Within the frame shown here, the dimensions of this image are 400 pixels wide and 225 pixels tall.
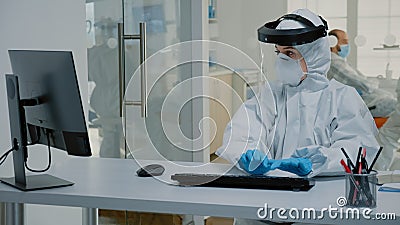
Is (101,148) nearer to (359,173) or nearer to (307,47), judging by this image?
(307,47)

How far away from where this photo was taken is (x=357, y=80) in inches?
167

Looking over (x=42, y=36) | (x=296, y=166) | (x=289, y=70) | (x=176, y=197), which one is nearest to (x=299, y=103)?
(x=289, y=70)

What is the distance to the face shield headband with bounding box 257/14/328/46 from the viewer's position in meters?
2.98

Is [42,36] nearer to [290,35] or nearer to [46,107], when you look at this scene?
[46,107]

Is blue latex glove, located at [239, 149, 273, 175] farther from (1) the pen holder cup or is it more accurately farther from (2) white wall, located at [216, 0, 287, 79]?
(2) white wall, located at [216, 0, 287, 79]

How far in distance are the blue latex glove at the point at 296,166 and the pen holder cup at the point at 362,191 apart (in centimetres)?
35

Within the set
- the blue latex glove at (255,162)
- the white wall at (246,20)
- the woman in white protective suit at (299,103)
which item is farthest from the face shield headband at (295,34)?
the white wall at (246,20)

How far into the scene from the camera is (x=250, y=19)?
4441 millimetres

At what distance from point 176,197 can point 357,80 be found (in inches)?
89.9

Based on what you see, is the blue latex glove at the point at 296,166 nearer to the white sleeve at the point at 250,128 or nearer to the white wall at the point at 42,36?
the white sleeve at the point at 250,128

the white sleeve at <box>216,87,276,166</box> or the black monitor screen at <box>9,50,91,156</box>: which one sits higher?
the black monitor screen at <box>9,50,91,156</box>

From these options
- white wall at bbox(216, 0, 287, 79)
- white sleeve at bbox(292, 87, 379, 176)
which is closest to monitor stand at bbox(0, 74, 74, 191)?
white sleeve at bbox(292, 87, 379, 176)

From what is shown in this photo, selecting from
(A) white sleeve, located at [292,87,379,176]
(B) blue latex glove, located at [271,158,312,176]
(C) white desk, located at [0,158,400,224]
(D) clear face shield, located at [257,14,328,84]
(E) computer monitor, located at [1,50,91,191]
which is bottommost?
(C) white desk, located at [0,158,400,224]

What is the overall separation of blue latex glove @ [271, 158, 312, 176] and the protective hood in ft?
2.23
